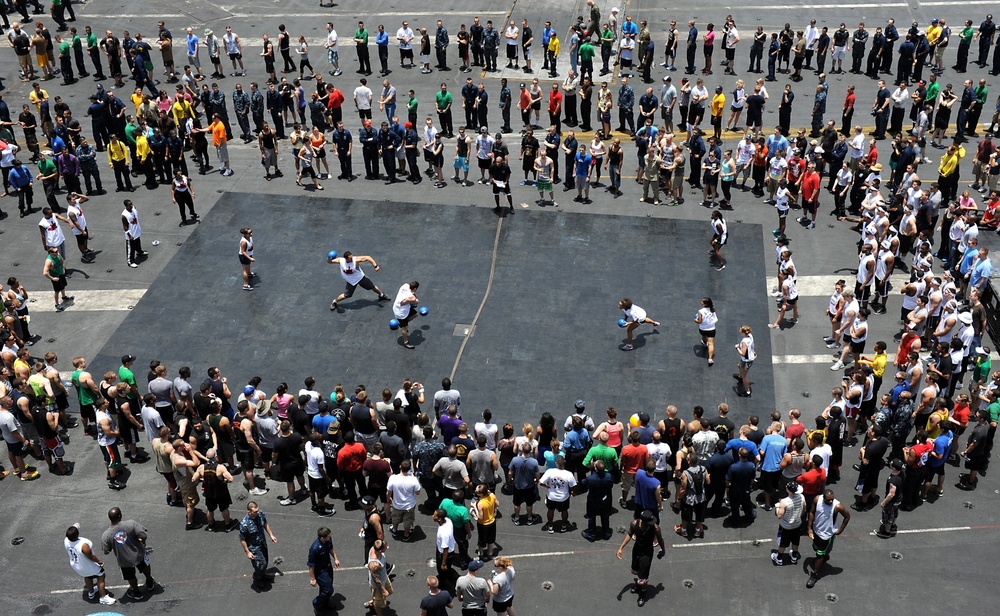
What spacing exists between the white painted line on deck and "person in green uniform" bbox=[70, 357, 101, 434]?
185 inches

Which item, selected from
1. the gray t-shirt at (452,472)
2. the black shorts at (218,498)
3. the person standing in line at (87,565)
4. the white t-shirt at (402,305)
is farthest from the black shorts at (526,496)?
the person standing in line at (87,565)

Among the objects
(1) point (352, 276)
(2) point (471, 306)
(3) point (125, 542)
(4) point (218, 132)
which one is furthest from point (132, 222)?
(3) point (125, 542)

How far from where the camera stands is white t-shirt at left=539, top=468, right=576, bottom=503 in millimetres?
15906

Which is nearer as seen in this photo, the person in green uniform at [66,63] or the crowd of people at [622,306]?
the crowd of people at [622,306]

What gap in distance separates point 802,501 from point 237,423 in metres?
9.23

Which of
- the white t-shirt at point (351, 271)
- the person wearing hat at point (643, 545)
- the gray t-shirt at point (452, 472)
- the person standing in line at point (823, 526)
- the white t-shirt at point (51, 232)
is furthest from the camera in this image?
the white t-shirt at point (51, 232)

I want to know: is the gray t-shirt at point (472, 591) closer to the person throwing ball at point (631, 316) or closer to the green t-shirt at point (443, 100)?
the person throwing ball at point (631, 316)

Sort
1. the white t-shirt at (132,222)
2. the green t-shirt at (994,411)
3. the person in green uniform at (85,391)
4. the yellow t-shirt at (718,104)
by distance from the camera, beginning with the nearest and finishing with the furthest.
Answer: the green t-shirt at (994,411)
the person in green uniform at (85,391)
the white t-shirt at (132,222)
the yellow t-shirt at (718,104)

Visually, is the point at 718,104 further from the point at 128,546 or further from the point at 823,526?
the point at 128,546

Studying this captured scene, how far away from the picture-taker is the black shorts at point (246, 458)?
57.8ft

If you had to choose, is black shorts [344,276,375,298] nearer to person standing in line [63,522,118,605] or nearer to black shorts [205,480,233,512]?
black shorts [205,480,233,512]

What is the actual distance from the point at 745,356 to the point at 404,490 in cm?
737

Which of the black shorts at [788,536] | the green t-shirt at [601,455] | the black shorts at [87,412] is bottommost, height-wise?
the black shorts at [788,536]

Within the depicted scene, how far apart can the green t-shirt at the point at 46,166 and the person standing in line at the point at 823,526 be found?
2079 centimetres
